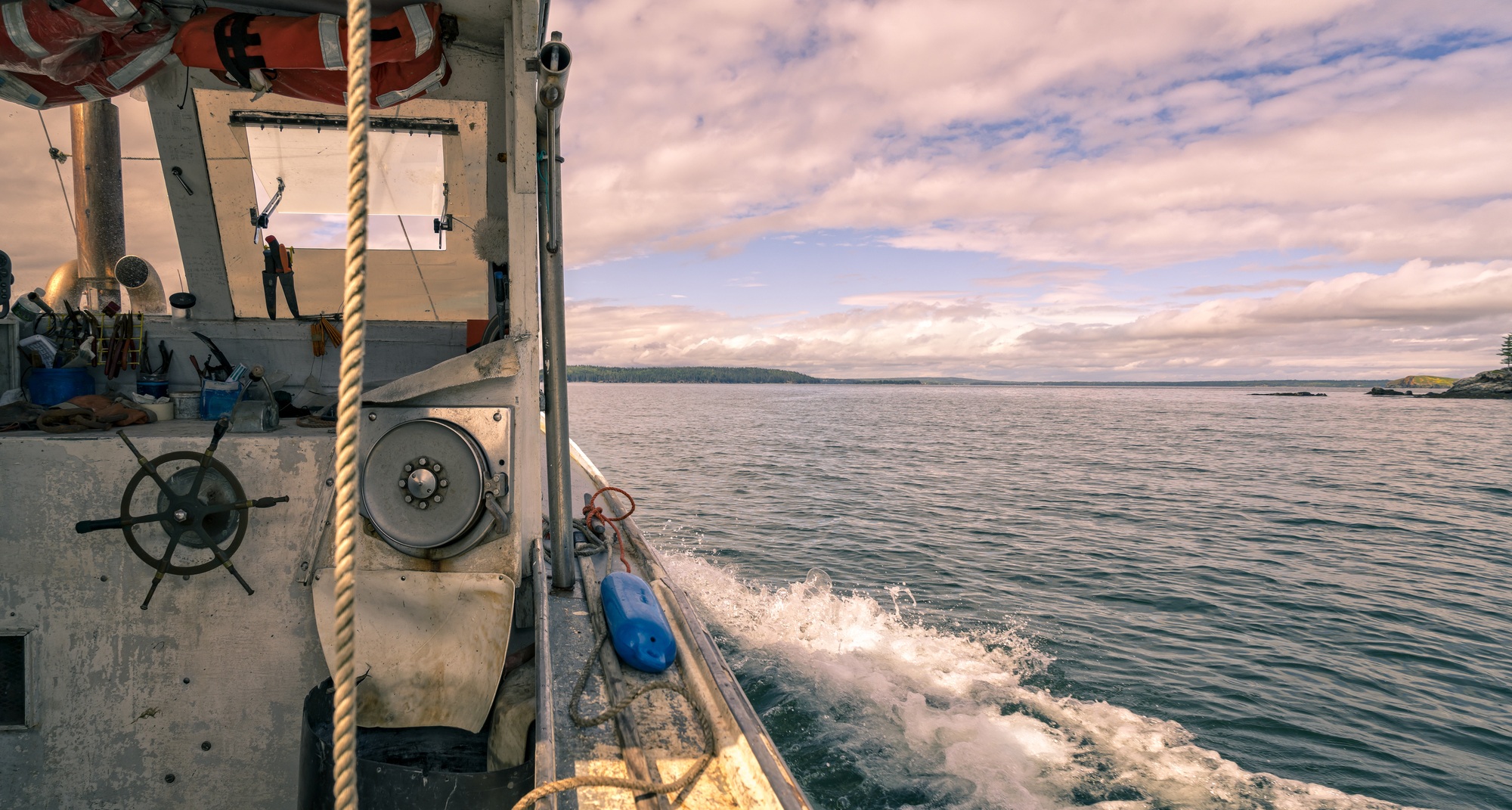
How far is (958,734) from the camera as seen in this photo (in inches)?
218

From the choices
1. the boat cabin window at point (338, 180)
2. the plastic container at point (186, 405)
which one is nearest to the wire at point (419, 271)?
the boat cabin window at point (338, 180)

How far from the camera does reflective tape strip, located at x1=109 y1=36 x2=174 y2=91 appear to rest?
352 cm

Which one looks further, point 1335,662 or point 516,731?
point 1335,662

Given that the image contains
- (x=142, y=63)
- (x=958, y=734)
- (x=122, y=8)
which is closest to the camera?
(x=122, y=8)

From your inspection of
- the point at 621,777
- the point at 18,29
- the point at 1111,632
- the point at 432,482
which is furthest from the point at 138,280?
the point at 1111,632

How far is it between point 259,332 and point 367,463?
248 centimetres

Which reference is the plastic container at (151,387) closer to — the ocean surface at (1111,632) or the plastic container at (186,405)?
the plastic container at (186,405)

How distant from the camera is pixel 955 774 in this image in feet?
16.7

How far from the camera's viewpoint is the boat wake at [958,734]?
4.95 meters

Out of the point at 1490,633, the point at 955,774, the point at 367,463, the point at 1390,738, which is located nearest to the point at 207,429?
the point at 367,463

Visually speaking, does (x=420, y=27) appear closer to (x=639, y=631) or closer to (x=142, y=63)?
(x=142, y=63)

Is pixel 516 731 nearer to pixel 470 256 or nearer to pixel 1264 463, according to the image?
pixel 470 256

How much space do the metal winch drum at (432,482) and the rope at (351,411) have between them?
2127 millimetres

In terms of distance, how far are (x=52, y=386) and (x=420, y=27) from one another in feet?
9.77
